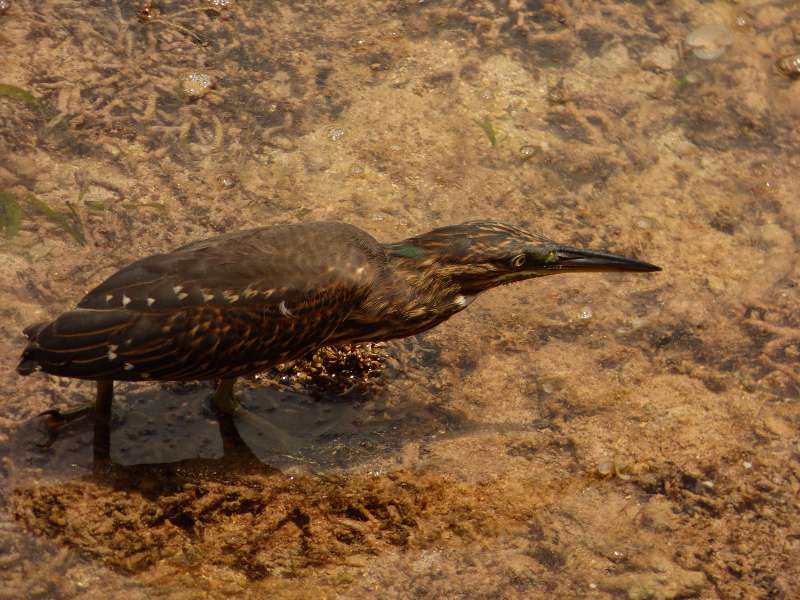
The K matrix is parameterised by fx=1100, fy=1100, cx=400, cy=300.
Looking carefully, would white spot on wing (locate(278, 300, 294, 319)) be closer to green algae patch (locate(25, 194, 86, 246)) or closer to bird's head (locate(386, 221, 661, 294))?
bird's head (locate(386, 221, 661, 294))

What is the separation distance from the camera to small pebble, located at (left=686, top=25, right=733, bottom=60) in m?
8.59

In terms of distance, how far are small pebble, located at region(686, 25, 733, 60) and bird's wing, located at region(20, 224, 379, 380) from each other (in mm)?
4085

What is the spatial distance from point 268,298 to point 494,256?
133 centimetres

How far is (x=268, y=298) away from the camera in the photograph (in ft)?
18.3

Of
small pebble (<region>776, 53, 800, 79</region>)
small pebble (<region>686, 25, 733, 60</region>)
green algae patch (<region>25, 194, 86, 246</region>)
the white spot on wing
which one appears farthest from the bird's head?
small pebble (<region>776, 53, 800, 79</region>)

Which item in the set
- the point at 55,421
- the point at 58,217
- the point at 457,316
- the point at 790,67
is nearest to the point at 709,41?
the point at 790,67

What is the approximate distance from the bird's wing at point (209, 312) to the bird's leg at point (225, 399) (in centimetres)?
26

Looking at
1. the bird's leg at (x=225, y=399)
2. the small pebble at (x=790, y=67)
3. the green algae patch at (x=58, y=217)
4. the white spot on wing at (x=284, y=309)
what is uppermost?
the small pebble at (x=790, y=67)

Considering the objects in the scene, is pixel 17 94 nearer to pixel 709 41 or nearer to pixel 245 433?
pixel 245 433

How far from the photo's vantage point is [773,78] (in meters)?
8.55

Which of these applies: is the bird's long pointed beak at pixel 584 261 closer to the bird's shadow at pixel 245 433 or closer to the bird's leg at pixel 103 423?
the bird's shadow at pixel 245 433

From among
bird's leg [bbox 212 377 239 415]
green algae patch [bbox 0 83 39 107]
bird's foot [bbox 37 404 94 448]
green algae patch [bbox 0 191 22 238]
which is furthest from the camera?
green algae patch [bbox 0 83 39 107]

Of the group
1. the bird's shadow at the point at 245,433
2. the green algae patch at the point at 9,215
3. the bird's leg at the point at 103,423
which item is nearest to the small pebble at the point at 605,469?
the bird's shadow at the point at 245,433

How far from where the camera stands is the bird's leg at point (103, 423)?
5594 millimetres
